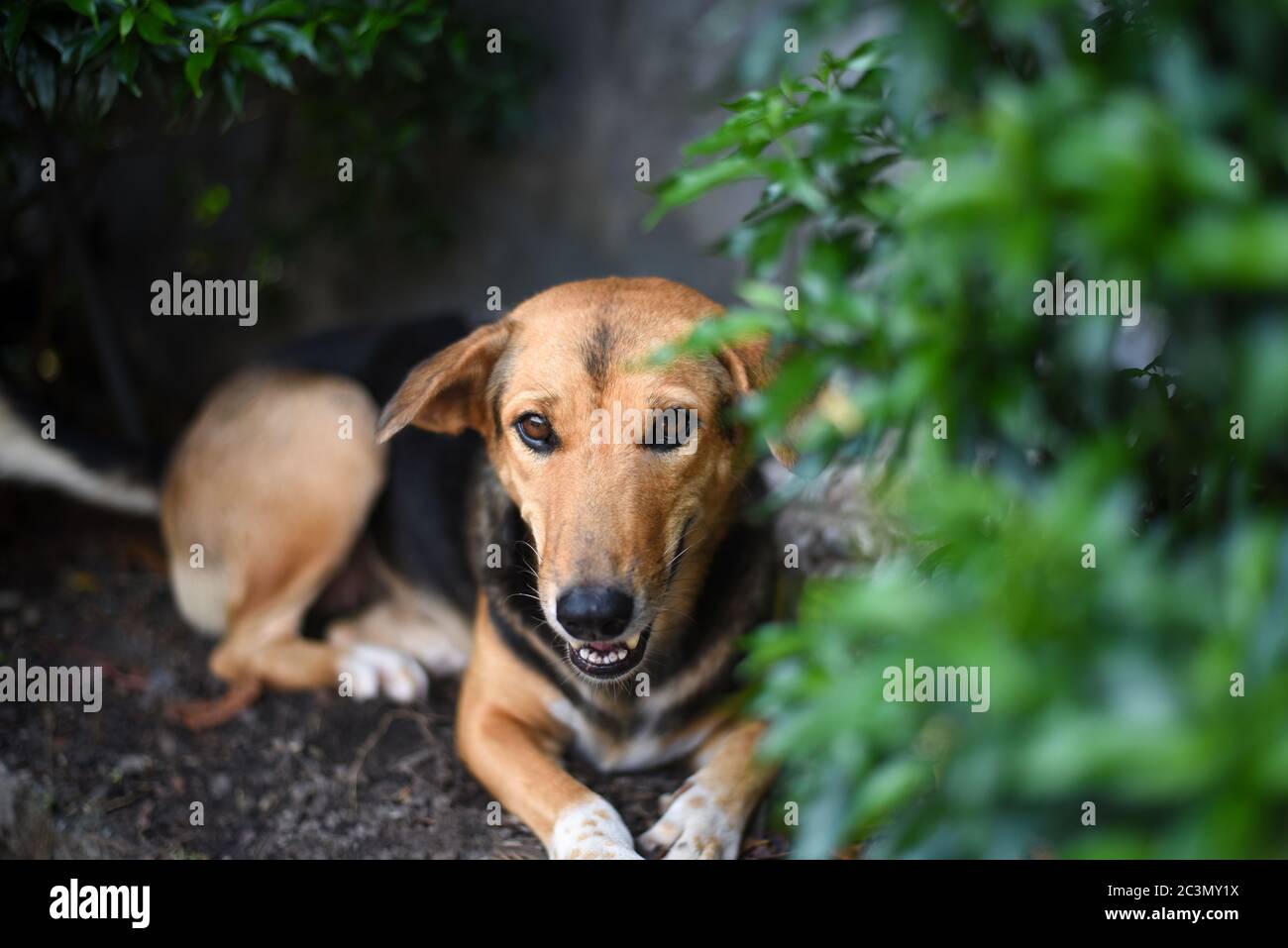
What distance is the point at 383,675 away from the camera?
4.23 metres

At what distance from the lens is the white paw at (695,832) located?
3.01 metres

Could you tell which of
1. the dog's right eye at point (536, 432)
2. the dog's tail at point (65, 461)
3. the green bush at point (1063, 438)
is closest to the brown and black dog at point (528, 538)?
the dog's right eye at point (536, 432)

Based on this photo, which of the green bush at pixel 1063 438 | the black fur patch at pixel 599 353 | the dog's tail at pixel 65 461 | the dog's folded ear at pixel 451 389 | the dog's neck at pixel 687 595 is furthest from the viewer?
the dog's tail at pixel 65 461

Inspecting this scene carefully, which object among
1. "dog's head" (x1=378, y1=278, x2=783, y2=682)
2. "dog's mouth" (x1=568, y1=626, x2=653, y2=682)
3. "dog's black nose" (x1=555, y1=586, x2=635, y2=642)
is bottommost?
"dog's mouth" (x1=568, y1=626, x2=653, y2=682)

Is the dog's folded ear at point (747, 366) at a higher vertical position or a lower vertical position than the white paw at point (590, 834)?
higher

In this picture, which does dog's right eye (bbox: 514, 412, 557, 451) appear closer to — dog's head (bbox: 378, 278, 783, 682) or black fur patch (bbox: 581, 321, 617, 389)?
dog's head (bbox: 378, 278, 783, 682)

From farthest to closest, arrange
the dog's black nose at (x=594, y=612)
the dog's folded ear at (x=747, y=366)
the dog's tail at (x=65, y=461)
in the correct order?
the dog's tail at (x=65, y=461) → the dog's folded ear at (x=747, y=366) → the dog's black nose at (x=594, y=612)

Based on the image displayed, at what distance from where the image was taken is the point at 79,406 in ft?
20.0

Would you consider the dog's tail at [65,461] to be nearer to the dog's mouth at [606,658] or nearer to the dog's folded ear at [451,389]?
the dog's folded ear at [451,389]

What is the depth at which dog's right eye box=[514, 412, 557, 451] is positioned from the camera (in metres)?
3.08

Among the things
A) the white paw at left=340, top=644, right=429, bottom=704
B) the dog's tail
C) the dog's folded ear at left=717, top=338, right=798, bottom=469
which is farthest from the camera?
the dog's tail

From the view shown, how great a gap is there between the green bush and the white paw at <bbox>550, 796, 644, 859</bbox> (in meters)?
1.11

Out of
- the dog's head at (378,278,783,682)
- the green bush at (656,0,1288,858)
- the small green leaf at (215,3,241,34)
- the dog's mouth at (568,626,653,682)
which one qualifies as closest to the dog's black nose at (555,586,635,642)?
the dog's head at (378,278,783,682)
